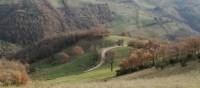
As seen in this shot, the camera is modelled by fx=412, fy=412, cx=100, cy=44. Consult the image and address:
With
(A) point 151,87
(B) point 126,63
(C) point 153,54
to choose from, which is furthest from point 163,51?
(A) point 151,87

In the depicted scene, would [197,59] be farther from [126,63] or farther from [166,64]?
[126,63]

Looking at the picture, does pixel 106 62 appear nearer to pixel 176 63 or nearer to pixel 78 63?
pixel 78 63

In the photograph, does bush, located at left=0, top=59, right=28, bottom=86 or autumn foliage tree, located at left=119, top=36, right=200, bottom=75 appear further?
autumn foliage tree, located at left=119, top=36, right=200, bottom=75

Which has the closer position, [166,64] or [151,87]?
[151,87]

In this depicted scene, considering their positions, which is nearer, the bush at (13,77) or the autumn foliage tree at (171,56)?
the bush at (13,77)

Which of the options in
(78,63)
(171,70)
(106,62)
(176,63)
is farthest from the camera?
(78,63)

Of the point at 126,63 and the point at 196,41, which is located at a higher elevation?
the point at 196,41

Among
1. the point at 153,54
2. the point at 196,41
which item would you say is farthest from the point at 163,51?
the point at 196,41

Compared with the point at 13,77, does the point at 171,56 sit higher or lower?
lower

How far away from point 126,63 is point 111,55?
63.1m

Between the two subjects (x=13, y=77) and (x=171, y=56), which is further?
(x=171, y=56)

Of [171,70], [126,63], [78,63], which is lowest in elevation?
[78,63]

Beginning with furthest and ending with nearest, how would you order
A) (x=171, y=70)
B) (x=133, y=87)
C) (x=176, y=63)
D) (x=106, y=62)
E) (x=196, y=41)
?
(x=106, y=62) < (x=196, y=41) < (x=176, y=63) < (x=171, y=70) < (x=133, y=87)

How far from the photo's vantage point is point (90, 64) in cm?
18362
